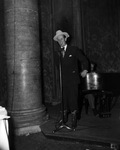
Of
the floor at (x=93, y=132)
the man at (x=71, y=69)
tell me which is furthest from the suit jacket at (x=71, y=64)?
the floor at (x=93, y=132)

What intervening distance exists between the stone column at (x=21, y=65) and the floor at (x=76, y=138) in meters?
0.36

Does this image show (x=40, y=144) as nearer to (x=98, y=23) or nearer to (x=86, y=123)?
(x=86, y=123)

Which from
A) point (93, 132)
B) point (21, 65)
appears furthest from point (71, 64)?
point (93, 132)

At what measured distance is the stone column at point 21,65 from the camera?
182 inches

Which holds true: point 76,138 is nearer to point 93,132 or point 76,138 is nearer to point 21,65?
point 93,132

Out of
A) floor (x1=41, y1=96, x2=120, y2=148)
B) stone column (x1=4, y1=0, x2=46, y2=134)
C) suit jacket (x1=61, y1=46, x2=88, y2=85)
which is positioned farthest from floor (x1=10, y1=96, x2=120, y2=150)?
suit jacket (x1=61, y1=46, x2=88, y2=85)

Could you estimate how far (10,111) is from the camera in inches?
184

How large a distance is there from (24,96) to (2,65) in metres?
2.25

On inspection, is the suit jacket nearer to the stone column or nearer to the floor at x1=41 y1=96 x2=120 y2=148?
the stone column

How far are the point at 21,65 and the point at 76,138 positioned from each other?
212 cm

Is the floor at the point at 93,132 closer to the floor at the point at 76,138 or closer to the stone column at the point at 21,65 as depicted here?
the floor at the point at 76,138

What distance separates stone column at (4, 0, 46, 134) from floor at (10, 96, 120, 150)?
0.36 metres

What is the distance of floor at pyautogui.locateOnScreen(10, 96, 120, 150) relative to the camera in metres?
3.70

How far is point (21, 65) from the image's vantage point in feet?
15.2
